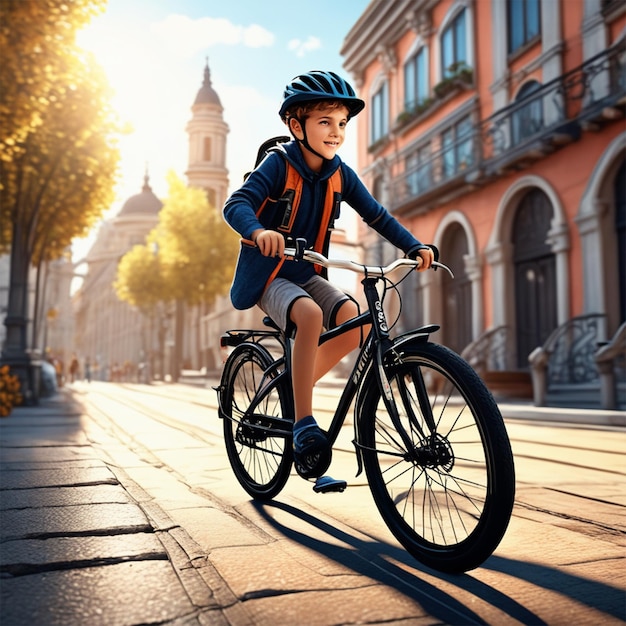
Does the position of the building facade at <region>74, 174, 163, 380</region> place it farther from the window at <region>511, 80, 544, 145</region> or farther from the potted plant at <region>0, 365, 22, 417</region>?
the potted plant at <region>0, 365, 22, 417</region>

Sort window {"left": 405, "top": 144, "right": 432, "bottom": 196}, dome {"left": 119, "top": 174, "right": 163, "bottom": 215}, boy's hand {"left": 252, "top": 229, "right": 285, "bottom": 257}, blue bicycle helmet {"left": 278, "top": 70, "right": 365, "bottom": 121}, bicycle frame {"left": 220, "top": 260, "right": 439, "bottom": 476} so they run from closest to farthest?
bicycle frame {"left": 220, "top": 260, "right": 439, "bottom": 476} → boy's hand {"left": 252, "top": 229, "right": 285, "bottom": 257} → blue bicycle helmet {"left": 278, "top": 70, "right": 365, "bottom": 121} → window {"left": 405, "top": 144, "right": 432, "bottom": 196} → dome {"left": 119, "top": 174, "right": 163, "bottom": 215}

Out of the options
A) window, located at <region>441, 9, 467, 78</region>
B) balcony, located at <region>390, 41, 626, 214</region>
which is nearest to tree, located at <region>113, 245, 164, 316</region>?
balcony, located at <region>390, 41, 626, 214</region>

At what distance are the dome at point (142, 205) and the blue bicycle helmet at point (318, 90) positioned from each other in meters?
97.2

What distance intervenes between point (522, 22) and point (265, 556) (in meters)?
18.1

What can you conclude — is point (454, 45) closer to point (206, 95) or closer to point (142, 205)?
point (206, 95)

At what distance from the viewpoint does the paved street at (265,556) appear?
196 centimetres

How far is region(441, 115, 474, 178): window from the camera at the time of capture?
18953mm

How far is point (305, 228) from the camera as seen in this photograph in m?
3.34

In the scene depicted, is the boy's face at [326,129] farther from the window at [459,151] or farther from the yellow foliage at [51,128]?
the window at [459,151]

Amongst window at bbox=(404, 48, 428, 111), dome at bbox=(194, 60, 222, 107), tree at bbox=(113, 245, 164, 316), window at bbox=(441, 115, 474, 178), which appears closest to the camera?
window at bbox=(441, 115, 474, 178)

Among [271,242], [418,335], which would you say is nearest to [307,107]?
[271,242]

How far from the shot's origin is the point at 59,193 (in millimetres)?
17219

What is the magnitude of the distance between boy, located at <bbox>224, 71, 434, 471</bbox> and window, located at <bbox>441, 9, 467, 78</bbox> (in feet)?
60.5

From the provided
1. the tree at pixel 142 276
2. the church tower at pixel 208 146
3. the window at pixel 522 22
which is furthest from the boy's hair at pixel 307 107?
the church tower at pixel 208 146
